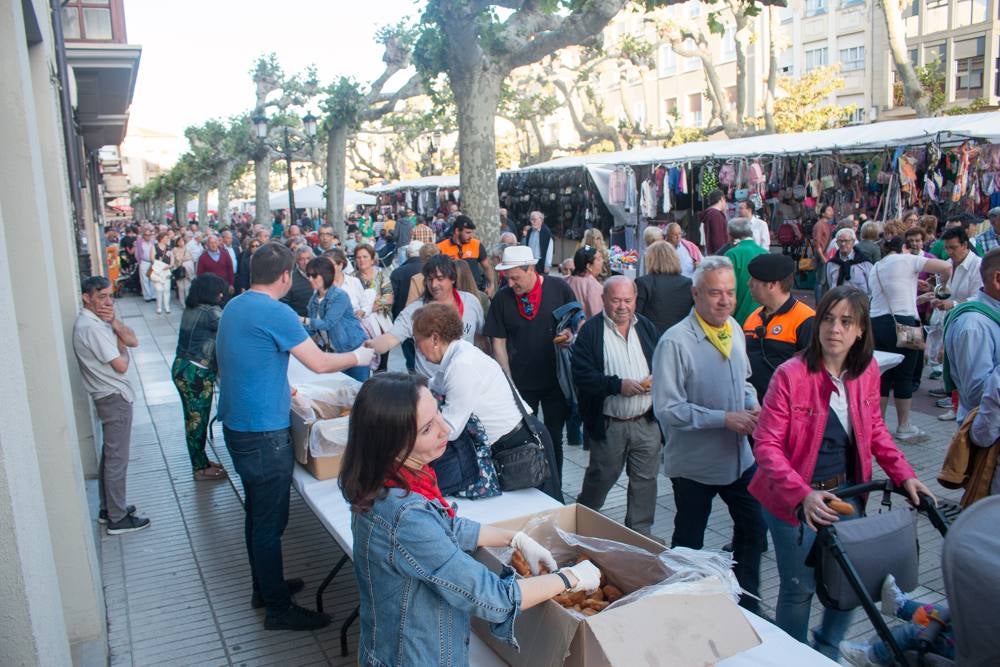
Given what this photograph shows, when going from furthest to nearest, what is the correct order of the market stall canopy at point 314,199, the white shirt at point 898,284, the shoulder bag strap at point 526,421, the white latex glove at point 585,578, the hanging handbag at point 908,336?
the market stall canopy at point 314,199 → the white shirt at point 898,284 → the hanging handbag at point 908,336 → the shoulder bag strap at point 526,421 → the white latex glove at point 585,578

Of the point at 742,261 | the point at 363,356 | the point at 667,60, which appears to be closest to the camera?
the point at 363,356

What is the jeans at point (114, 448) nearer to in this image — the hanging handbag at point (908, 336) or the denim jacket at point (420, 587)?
the denim jacket at point (420, 587)

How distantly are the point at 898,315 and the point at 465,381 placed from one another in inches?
205

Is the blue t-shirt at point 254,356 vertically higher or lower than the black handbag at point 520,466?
higher

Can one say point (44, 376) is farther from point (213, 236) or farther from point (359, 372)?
point (213, 236)

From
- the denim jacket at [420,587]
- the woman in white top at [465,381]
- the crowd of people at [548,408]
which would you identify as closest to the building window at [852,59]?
the crowd of people at [548,408]

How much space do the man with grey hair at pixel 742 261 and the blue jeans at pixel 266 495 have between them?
3765 millimetres

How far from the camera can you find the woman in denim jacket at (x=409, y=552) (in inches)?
88.5

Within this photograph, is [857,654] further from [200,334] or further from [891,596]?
[200,334]

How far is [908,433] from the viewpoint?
738cm

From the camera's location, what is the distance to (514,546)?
9.39 ft

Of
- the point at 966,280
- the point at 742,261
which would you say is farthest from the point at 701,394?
the point at 966,280

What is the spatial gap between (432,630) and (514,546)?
0.60m

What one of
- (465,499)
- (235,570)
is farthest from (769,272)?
(235,570)
